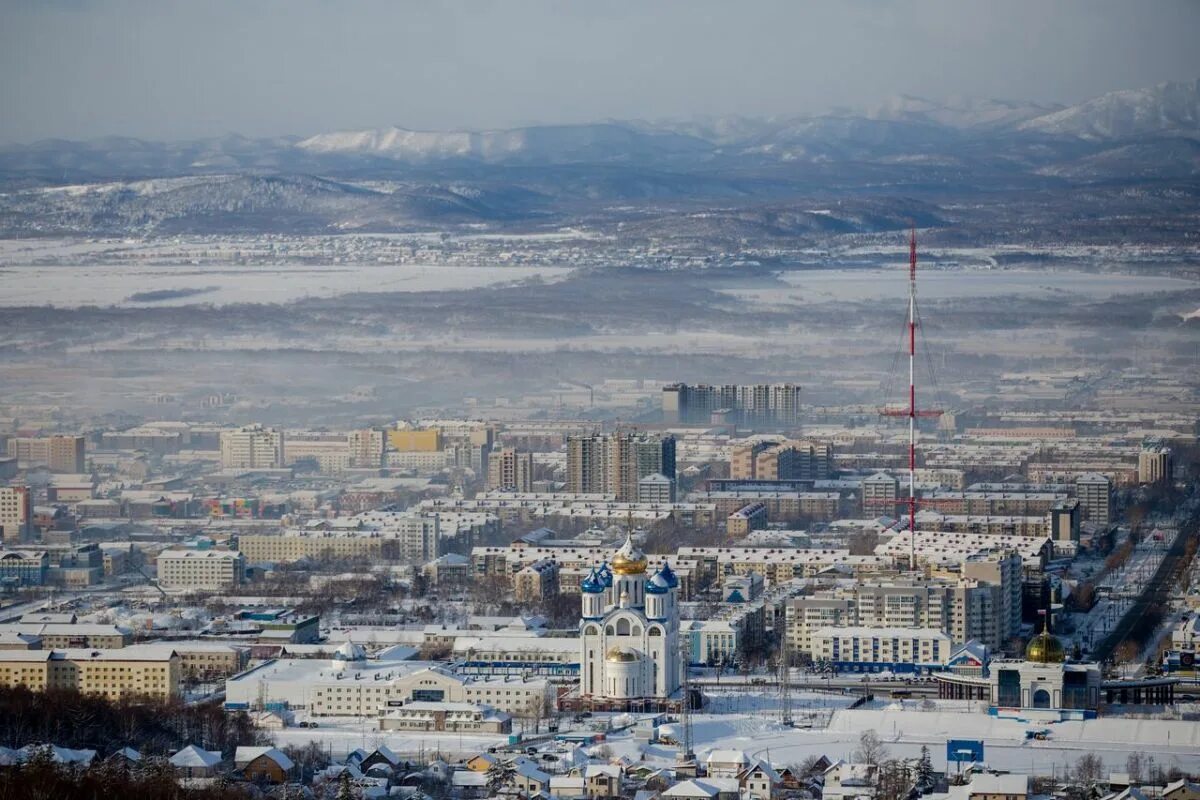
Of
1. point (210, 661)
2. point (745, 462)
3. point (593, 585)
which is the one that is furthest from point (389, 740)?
point (745, 462)

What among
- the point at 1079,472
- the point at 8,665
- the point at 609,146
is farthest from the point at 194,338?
the point at 609,146

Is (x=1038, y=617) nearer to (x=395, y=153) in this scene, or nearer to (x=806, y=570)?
(x=806, y=570)

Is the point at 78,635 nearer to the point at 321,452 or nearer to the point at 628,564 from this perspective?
the point at 628,564

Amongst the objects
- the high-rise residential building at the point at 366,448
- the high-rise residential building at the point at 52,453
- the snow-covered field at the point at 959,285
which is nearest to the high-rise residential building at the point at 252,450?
the high-rise residential building at the point at 366,448

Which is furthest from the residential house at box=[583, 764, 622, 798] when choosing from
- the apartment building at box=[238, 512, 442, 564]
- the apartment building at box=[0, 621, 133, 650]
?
the apartment building at box=[238, 512, 442, 564]

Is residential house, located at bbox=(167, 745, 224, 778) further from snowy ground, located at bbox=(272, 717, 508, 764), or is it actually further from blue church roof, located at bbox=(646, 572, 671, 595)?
blue church roof, located at bbox=(646, 572, 671, 595)

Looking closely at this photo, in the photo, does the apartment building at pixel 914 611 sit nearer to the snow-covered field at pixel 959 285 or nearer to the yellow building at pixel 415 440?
the yellow building at pixel 415 440
